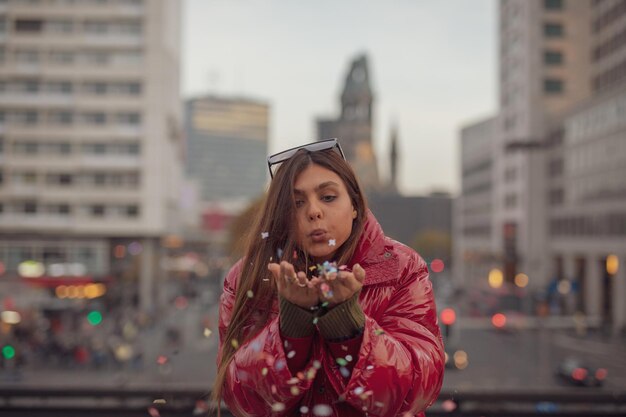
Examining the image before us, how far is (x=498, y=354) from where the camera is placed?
36688 millimetres

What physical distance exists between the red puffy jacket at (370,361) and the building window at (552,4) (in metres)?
67.3

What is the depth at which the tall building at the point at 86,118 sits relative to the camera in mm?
47719

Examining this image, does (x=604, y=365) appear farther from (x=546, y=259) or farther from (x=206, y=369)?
(x=546, y=259)

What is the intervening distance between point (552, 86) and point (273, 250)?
213 feet

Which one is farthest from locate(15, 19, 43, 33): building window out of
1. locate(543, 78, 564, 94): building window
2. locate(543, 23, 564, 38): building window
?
locate(543, 23, 564, 38): building window

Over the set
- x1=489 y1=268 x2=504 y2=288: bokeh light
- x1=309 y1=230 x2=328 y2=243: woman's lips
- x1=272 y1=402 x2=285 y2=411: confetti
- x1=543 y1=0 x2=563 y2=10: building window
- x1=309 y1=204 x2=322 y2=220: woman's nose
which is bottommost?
x1=489 y1=268 x2=504 y2=288: bokeh light

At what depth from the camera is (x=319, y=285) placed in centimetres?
190

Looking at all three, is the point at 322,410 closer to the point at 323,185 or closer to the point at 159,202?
the point at 323,185

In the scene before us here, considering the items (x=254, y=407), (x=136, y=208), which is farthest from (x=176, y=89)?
(x=254, y=407)

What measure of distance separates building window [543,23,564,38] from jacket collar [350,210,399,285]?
2603 inches

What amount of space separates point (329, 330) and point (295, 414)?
0.46m

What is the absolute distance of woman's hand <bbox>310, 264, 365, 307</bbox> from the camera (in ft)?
6.16

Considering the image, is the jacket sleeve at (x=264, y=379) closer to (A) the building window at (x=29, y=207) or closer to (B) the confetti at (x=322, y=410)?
(B) the confetti at (x=322, y=410)

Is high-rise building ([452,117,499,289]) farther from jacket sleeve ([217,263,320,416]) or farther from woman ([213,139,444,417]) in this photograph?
jacket sleeve ([217,263,320,416])
